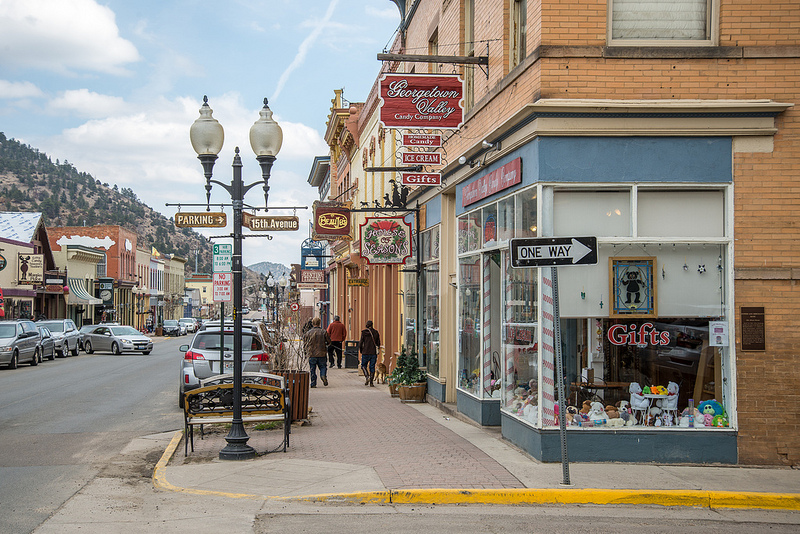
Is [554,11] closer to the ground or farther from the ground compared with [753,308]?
farther from the ground

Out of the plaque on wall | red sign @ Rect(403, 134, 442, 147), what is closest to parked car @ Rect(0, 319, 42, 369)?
red sign @ Rect(403, 134, 442, 147)

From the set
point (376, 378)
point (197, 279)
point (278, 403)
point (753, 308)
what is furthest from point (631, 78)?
point (197, 279)

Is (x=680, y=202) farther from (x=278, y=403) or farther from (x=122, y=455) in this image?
(x=122, y=455)

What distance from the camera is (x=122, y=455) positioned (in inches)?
433

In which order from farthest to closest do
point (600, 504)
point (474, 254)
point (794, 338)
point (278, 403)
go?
point (474, 254) < point (278, 403) < point (794, 338) < point (600, 504)

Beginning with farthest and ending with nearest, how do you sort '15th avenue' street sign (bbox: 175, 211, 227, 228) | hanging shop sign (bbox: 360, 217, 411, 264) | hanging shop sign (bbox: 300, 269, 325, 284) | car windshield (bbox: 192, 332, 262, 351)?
hanging shop sign (bbox: 300, 269, 325, 284)
hanging shop sign (bbox: 360, 217, 411, 264)
car windshield (bbox: 192, 332, 262, 351)
'15th avenue' street sign (bbox: 175, 211, 227, 228)

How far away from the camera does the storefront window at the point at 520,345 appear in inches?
394

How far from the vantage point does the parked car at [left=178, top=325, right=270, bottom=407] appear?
16.0m

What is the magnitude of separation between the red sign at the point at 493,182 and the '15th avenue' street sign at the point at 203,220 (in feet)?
12.9

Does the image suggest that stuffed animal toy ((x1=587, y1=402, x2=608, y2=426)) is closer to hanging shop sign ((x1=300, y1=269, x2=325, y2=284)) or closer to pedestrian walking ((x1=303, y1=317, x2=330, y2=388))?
pedestrian walking ((x1=303, y1=317, x2=330, y2=388))

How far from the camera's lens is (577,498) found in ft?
25.5

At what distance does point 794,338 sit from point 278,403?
6.66 metres

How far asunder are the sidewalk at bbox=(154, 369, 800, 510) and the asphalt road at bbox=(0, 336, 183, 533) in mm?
1144

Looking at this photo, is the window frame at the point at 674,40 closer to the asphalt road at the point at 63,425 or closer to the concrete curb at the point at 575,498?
the concrete curb at the point at 575,498
